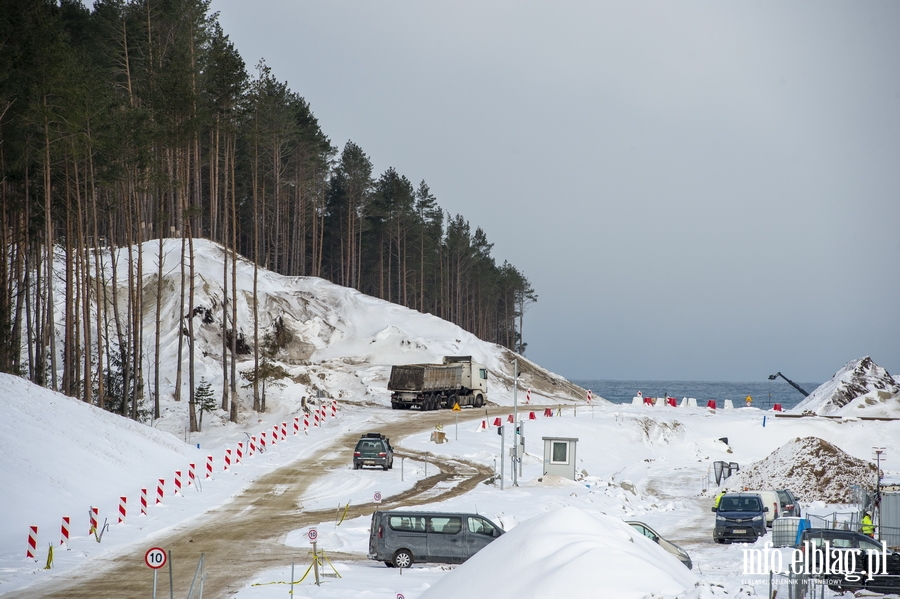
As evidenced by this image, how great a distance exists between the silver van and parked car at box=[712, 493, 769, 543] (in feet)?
30.7

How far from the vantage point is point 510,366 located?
8488 cm

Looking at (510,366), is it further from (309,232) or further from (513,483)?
(513,483)

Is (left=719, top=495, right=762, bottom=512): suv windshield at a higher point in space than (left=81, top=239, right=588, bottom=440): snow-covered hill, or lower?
lower

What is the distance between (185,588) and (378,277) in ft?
299

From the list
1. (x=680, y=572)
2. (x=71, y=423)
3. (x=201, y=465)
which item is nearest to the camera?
(x=680, y=572)

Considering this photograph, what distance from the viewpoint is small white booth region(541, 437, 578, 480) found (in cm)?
3666

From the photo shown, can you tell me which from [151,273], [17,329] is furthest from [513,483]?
[151,273]

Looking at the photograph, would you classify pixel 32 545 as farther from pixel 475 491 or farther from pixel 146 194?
pixel 146 194

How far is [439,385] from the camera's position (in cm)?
6341

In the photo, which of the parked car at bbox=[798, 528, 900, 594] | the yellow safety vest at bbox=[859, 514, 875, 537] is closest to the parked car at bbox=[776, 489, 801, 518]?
the yellow safety vest at bbox=[859, 514, 875, 537]

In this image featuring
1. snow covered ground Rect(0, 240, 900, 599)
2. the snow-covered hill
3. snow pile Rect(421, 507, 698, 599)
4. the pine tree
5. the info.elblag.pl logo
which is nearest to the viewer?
snow pile Rect(421, 507, 698, 599)

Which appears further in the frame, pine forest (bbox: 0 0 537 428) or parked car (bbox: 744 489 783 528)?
pine forest (bbox: 0 0 537 428)

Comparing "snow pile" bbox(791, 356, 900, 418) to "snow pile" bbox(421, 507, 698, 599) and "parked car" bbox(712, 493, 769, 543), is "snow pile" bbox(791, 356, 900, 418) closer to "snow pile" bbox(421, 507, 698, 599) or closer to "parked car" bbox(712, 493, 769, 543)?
"parked car" bbox(712, 493, 769, 543)

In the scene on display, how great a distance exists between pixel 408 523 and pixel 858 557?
10.5 meters
